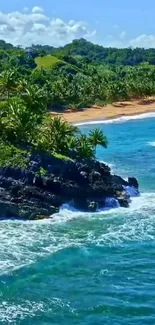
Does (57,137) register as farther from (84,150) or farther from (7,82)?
(7,82)

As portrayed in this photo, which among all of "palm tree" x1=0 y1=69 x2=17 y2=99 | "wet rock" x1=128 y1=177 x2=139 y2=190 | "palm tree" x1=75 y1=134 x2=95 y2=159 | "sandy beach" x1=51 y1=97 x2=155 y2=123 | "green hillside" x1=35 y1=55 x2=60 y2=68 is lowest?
"wet rock" x1=128 y1=177 x2=139 y2=190

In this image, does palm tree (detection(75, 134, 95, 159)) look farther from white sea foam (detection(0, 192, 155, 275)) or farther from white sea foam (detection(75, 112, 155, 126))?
white sea foam (detection(75, 112, 155, 126))

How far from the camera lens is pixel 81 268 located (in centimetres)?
3938

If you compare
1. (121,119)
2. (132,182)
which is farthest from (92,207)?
(121,119)

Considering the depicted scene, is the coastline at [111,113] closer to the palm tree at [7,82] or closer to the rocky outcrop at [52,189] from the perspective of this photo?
the palm tree at [7,82]

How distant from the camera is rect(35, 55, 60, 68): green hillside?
183375 mm

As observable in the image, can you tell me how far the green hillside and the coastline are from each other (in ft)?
163

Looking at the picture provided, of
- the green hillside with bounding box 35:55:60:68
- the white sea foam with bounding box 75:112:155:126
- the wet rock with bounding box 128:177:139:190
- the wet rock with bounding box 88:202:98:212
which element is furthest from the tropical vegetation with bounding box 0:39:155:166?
the white sea foam with bounding box 75:112:155:126

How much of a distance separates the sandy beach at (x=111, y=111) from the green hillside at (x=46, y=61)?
4923 cm

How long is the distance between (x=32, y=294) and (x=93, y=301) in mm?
3779

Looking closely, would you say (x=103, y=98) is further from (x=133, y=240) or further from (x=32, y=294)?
(x=32, y=294)

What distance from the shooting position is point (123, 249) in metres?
42.5

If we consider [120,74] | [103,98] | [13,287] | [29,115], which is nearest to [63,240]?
[13,287]

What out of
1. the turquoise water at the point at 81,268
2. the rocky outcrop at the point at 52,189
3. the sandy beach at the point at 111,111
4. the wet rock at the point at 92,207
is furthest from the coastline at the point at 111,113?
the turquoise water at the point at 81,268
